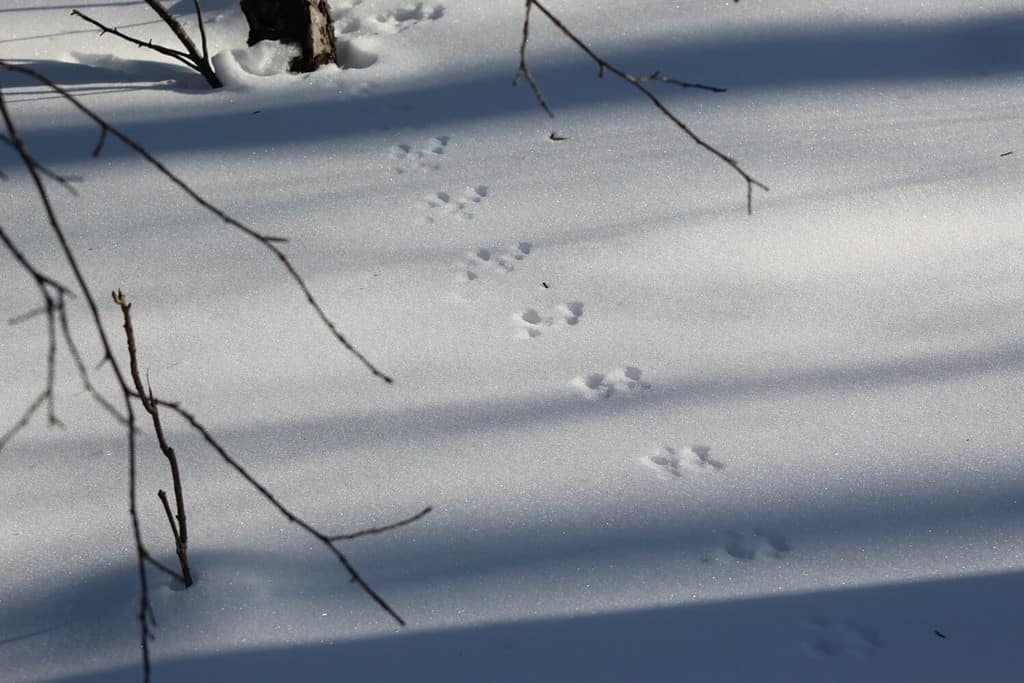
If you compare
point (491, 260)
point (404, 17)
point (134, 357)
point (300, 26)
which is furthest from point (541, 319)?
point (404, 17)

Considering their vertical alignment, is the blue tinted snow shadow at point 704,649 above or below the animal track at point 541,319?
below

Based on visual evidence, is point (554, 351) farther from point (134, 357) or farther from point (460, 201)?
point (134, 357)

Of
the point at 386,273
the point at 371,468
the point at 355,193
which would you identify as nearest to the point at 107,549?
the point at 371,468

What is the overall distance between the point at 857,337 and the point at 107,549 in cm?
178

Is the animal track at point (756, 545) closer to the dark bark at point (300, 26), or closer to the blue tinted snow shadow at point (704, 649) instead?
the blue tinted snow shadow at point (704, 649)

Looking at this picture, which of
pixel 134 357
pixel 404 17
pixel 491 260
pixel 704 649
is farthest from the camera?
pixel 404 17

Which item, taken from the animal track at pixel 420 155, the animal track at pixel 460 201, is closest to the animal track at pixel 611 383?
the animal track at pixel 460 201

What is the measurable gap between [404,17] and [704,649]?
2.99 m

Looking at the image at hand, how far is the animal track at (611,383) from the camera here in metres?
2.34

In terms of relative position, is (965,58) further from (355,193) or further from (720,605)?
(720,605)

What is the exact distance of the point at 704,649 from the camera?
172 centimetres

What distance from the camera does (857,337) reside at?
2482 millimetres

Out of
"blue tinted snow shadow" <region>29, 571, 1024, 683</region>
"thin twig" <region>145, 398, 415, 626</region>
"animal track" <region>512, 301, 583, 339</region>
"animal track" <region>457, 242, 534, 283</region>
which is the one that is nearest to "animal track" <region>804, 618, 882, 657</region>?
"blue tinted snow shadow" <region>29, 571, 1024, 683</region>

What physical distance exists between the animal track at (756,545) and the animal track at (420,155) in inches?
67.1
